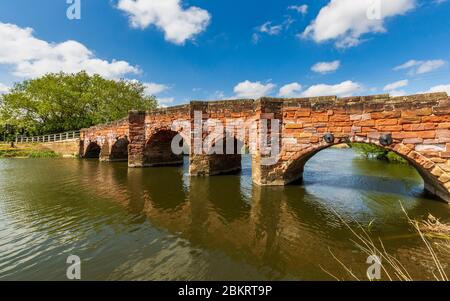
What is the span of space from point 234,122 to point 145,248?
8.10 m

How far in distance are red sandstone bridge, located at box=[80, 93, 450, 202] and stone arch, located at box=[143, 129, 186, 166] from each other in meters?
1.03

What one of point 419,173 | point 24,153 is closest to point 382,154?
point 419,173

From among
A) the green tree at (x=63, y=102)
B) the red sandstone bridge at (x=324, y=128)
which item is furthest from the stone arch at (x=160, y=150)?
the green tree at (x=63, y=102)

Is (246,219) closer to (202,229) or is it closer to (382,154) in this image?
(202,229)

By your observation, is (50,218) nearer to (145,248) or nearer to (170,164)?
(145,248)

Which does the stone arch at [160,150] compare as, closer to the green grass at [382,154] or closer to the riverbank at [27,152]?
the green grass at [382,154]

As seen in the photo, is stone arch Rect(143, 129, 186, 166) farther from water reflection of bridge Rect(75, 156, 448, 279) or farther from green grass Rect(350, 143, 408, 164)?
green grass Rect(350, 143, 408, 164)

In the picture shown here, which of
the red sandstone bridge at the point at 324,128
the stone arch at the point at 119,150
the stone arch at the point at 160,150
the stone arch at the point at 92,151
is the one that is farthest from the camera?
the stone arch at the point at 92,151

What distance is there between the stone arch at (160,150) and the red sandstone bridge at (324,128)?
1026 millimetres

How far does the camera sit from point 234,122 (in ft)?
38.7

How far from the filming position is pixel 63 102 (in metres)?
34.6

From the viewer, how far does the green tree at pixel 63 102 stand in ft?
109
